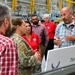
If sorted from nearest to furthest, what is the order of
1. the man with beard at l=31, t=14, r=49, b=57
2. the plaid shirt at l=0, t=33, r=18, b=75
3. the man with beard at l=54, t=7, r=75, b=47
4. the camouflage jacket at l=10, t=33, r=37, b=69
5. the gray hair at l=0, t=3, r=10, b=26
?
the plaid shirt at l=0, t=33, r=18, b=75 < the gray hair at l=0, t=3, r=10, b=26 < the camouflage jacket at l=10, t=33, r=37, b=69 < the man with beard at l=54, t=7, r=75, b=47 < the man with beard at l=31, t=14, r=49, b=57

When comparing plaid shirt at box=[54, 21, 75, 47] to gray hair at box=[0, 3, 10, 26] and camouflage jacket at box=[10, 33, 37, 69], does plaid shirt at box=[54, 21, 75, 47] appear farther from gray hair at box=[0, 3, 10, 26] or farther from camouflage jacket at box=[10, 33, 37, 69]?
gray hair at box=[0, 3, 10, 26]

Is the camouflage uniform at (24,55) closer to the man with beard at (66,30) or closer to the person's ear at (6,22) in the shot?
the person's ear at (6,22)

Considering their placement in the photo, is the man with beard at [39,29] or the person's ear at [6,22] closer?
the person's ear at [6,22]

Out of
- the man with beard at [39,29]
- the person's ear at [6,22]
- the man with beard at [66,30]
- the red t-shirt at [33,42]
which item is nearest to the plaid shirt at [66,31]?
the man with beard at [66,30]

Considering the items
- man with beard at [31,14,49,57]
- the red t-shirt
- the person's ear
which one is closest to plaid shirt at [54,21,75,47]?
the red t-shirt

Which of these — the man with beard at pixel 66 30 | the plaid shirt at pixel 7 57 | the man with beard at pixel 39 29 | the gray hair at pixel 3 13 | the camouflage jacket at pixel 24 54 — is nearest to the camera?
the plaid shirt at pixel 7 57

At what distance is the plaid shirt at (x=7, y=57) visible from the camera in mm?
1904

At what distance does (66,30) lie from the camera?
15.2 ft

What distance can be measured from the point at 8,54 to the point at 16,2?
7.91 metres

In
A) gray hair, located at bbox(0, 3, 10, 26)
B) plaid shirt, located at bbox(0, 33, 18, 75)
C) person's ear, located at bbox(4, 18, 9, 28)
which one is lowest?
plaid shirt, located at bbox(0, 33, 18, 75)

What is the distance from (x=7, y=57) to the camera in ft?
6.30

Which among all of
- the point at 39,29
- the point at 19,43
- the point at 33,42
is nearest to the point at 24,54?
the point at 19,43

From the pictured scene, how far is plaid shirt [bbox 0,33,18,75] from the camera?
1.90 m

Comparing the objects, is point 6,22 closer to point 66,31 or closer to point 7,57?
point 7,57
